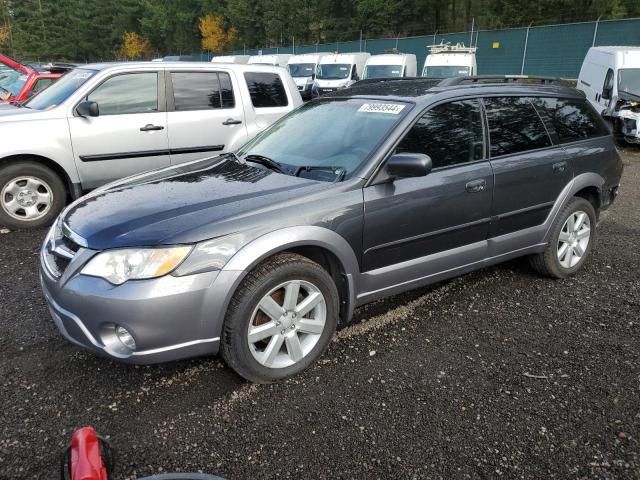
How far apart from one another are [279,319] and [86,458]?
3.75 feet

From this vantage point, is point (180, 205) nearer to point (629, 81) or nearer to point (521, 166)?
point (521, 166)

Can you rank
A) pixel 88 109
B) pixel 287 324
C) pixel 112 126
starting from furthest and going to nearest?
pixel 112 126 → pixel 88 109 → pixel 287 324

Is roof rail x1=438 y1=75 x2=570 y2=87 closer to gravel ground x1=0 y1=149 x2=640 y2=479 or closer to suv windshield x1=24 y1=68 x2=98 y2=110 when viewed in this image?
gravel ground x1=0 y1=149 x2=640 y2=479

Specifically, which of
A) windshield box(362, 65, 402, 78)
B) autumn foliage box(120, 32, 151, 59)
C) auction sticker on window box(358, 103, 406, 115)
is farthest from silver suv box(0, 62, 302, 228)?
autumn foliage box(120, 32, 151, 59)

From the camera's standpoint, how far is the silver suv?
5426 mm

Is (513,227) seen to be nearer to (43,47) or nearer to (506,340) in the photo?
(506,340)

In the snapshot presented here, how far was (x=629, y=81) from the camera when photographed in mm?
11750

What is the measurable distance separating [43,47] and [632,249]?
267 feet

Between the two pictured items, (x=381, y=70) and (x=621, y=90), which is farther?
(x=381, y=70)

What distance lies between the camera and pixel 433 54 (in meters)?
18.5

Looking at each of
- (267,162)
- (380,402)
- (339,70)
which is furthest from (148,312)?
(339,70)

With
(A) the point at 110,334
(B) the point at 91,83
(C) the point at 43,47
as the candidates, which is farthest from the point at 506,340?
(C) the point at 43,47

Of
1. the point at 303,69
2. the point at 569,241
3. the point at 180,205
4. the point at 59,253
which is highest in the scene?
the point at 180,205

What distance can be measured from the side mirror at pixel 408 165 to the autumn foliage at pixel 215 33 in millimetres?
61018
